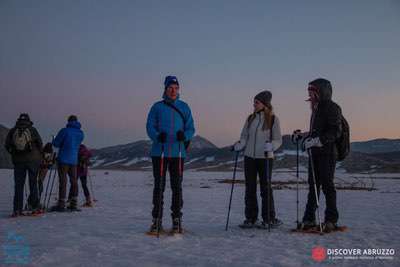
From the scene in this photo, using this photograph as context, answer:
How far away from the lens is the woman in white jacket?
678 cm

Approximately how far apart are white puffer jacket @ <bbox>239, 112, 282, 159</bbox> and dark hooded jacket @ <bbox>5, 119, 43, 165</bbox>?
182 inches

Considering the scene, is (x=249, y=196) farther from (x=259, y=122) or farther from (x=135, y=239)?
(x=135, y=239)

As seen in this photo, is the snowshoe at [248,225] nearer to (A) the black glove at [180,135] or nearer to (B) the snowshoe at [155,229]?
(B) the snowshoe at [155,229]

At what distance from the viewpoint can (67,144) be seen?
9.28 metres

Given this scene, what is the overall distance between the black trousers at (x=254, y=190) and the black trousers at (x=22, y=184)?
4785 mm

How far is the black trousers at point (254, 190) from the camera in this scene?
678 centimetres

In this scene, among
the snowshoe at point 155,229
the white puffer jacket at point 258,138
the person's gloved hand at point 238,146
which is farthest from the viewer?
the person's gloved hand at point 238,146

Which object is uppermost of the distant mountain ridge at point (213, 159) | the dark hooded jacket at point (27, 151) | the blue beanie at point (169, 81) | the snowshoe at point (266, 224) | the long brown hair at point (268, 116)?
the blue beanie at point (169, 81)

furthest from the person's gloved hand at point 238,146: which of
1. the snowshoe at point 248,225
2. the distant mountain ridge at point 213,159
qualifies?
the distant mountain ridge at point 213,159

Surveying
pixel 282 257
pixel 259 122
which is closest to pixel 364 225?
pixel 259 122

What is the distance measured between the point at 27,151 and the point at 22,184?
0.73 metres

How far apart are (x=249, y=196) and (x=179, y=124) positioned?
1.79 metres

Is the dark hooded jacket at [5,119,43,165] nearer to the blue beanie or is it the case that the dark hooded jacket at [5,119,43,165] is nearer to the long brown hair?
the blue beanie

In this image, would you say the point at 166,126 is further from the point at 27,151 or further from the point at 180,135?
the point at 27,151
